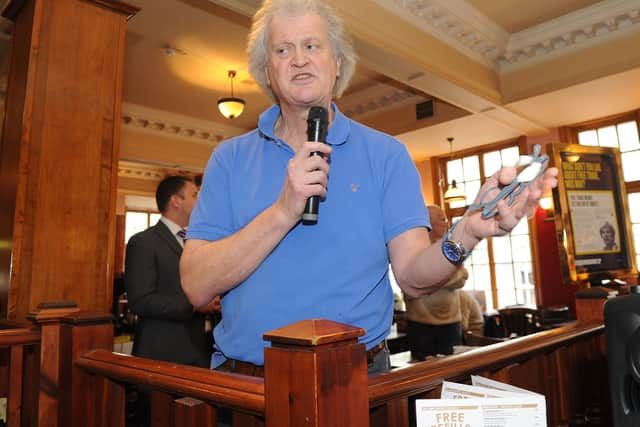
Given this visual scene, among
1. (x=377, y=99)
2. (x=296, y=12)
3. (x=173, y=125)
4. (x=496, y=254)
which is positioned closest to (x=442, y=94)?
(x=377, y=99)

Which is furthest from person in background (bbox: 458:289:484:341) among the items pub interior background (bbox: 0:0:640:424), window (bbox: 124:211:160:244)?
window (bbox: 124:211:160:244)

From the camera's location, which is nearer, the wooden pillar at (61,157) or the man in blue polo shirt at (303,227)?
the man in blue polo shirt at (303,227)

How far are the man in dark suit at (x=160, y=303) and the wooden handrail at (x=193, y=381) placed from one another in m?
1.15

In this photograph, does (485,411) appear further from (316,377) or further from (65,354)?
(65,354)

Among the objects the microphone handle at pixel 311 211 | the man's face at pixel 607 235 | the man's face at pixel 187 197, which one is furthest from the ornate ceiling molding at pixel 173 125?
the microphone handle at pixel 311 211

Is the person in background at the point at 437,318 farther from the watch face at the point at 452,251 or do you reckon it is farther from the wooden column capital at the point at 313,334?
the wooden column capital at the point at 313,334

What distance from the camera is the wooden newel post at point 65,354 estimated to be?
4.35 ft

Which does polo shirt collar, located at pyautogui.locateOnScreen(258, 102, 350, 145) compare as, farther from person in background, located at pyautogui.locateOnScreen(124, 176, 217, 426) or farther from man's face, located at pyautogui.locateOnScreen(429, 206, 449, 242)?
man's face, located at pyautogui.locateOnScreen(429, 206, 449, 242)

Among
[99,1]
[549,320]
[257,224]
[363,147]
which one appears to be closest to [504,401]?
[257,224]

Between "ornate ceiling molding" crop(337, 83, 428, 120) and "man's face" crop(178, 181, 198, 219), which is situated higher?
"ornate ceiling molding" crop(337, 83, 428, 120)

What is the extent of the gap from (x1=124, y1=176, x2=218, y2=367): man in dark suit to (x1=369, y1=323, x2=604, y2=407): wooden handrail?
157cm

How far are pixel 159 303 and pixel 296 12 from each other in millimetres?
1634

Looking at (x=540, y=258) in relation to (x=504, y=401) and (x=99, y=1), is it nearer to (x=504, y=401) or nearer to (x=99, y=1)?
(x=99, y=1)

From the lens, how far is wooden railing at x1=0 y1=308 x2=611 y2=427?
2.10 ft
